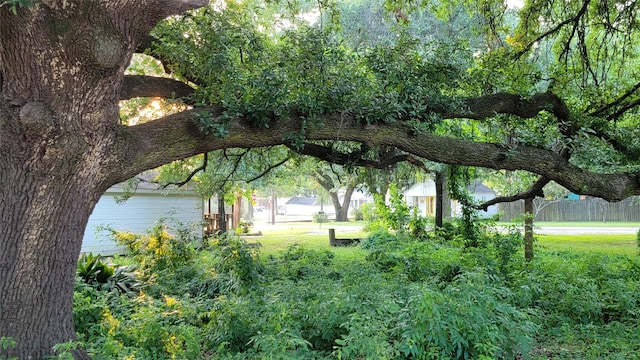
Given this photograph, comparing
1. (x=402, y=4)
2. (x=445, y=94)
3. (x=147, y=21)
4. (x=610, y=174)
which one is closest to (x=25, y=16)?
(x=147, y=21)

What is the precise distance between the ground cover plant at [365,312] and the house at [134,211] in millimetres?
5231

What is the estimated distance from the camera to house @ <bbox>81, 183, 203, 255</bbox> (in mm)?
13445

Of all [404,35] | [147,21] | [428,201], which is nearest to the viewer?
[147,21]

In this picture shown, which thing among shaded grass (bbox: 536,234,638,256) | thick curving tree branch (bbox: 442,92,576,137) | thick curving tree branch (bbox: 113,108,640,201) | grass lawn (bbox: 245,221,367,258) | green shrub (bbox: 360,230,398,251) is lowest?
grass lawn (bbox: 245,221,367,258)

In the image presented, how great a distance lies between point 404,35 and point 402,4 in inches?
89.4

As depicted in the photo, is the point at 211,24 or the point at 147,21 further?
the point at 211,24

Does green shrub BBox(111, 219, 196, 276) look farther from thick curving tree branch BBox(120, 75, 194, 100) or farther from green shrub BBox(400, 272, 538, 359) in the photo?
green shrub BBox(400, 272, 538, 359)

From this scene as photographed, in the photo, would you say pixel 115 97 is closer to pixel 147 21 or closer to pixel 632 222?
pixel 147 21

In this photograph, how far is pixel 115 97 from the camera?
13.4 ft

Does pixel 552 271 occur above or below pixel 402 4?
below

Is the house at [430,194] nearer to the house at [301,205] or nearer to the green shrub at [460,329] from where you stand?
the green shrub at [460,329]

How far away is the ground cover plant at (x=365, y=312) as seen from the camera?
3.84 m

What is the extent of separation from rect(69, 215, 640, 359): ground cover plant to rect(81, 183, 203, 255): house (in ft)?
17.2

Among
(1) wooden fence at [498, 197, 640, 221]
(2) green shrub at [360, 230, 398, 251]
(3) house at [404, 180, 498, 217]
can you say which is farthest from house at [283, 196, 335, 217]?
(2) green shrub at [360, 230, 398, 251]
